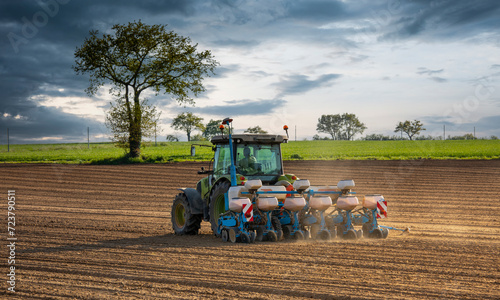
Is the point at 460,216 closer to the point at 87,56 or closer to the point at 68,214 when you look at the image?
the point at 68,214

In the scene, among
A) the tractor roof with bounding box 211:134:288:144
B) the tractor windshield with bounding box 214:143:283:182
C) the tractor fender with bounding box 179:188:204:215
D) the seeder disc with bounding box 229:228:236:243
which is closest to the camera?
the seeder disc with bounding box 229:228:236:243

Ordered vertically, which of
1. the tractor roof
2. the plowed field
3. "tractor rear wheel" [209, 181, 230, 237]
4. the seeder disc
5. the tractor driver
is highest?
the tractor roof

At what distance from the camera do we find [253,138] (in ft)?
37.1

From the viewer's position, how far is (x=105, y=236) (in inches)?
460

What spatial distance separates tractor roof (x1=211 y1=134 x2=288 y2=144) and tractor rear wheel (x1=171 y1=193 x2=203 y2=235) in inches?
66.1

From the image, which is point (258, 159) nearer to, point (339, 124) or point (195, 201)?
point (195, 201)

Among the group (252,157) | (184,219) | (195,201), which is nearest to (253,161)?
(252,157)

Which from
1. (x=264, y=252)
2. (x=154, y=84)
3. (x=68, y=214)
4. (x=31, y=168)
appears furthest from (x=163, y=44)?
(x=264, y=252)

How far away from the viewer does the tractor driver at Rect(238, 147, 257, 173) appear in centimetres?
1131

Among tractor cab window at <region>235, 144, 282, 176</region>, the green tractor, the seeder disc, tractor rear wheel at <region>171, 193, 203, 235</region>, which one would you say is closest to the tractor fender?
the green tractor

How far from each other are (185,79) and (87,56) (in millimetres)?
7387

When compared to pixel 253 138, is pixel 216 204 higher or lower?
lower

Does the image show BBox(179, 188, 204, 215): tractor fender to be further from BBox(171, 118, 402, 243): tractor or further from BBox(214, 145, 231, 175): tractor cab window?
BBox(214, 145, 231, 175): tractor cab window

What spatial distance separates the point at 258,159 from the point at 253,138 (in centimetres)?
56
